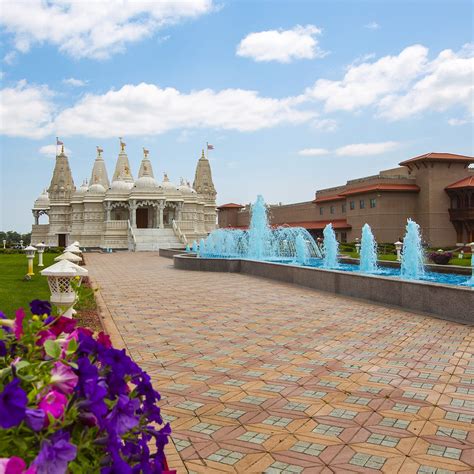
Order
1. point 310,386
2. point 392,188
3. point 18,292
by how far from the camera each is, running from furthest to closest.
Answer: point 392,188, point 18,292, point 310,386

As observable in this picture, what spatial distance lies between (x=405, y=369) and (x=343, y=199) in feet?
131

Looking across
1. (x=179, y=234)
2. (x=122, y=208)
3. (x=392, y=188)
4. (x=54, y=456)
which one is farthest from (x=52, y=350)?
(x=122, y=208)

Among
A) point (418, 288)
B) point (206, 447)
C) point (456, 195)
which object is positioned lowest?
point (206, 447)

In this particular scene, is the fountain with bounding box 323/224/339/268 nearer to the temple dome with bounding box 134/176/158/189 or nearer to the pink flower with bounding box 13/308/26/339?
the pink flower with bounding box 13/308/26/339

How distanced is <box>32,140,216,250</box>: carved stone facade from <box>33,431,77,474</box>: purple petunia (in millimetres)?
43625

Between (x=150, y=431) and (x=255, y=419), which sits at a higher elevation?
(x=150, y=431)

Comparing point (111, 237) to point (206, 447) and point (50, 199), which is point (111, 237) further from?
point (206, 447)

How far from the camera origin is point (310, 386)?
5250mm

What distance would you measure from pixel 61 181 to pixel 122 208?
1067cm

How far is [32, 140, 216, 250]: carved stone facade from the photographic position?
1868 inches

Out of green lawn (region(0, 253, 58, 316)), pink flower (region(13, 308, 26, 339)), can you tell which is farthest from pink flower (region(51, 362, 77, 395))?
green lawn (region(0, 253, 58, 316))

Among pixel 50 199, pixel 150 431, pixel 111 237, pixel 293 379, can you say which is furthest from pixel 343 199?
pixel 150 431

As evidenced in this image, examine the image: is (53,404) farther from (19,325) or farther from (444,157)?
(444,157)

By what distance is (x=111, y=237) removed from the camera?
46.8 m
